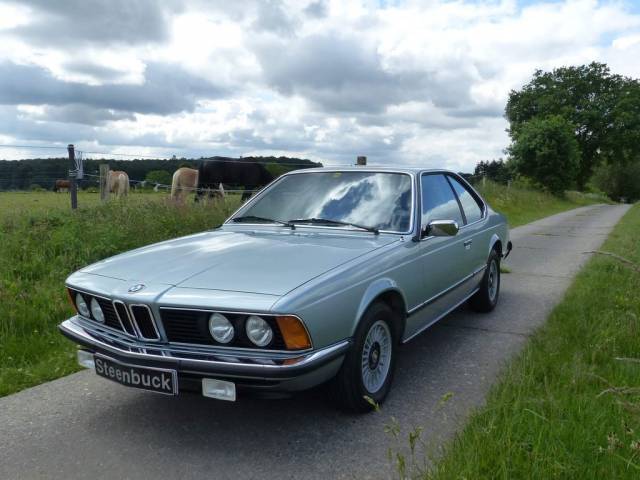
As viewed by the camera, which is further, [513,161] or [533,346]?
[513,161]

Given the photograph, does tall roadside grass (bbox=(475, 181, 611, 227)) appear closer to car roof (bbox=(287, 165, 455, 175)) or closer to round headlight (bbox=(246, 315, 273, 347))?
car roof (bbox=(287, 165, 455, 175))

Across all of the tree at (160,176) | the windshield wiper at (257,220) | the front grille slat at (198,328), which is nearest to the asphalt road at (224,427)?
the front grille slat at (198,328)

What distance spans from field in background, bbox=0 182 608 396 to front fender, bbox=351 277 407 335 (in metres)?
2.50

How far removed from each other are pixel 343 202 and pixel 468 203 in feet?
5.94

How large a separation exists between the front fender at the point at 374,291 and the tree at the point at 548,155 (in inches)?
1383

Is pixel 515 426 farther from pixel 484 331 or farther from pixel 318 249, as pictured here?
pixel 484 331

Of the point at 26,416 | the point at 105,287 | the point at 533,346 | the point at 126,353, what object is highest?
the point at 105,287

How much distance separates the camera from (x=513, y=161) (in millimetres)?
36469

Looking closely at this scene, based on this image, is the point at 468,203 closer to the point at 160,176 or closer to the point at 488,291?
the point at 488,291

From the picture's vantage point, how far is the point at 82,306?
3.34 meters

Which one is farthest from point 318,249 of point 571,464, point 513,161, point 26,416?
point 513,161

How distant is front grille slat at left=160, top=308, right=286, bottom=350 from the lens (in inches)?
105

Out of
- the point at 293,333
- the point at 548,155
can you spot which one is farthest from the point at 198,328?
the point at 548,155

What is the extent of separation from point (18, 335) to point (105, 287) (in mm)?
2224
